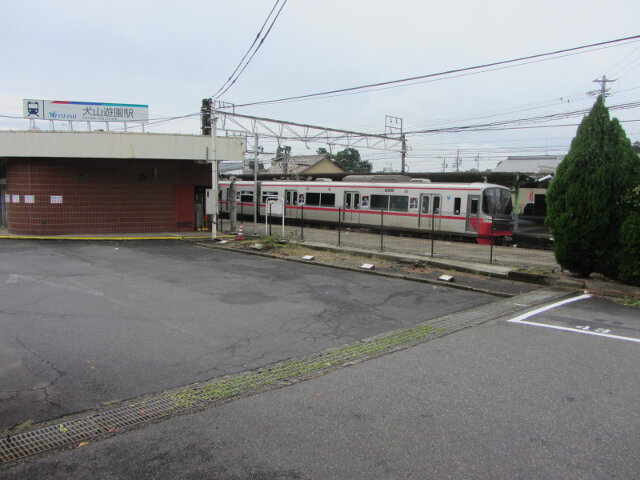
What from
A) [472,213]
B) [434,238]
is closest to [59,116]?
[434,238]

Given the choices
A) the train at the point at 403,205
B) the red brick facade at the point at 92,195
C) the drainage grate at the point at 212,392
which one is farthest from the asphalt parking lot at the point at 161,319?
the red brick facade at the point at 92,195

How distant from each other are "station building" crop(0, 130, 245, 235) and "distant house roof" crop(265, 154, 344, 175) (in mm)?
35636

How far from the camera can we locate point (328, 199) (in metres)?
26.8

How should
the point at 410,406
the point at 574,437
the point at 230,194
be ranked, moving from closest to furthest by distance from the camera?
1. the point at 574,437
2. the point at 410,406
3. the point at 230,194

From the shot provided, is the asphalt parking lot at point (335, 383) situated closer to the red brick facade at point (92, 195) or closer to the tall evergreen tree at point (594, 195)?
the tall evergreen tree at point (594, 195)

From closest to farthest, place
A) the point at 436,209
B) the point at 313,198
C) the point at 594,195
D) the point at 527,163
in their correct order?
1. the point at 594,195
2. the point at 436,209
3. the point at 313,198
4. the point at 527,163

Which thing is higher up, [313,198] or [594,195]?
[594,195]

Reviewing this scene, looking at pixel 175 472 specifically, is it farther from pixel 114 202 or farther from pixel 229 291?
pixel 114 202

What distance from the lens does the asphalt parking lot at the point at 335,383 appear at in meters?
3.57

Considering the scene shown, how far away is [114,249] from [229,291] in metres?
8.79

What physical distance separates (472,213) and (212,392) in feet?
58.8

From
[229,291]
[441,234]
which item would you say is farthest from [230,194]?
[229,291]

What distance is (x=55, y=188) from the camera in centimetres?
2080

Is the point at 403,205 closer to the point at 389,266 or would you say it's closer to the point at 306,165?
the point at 389,266
